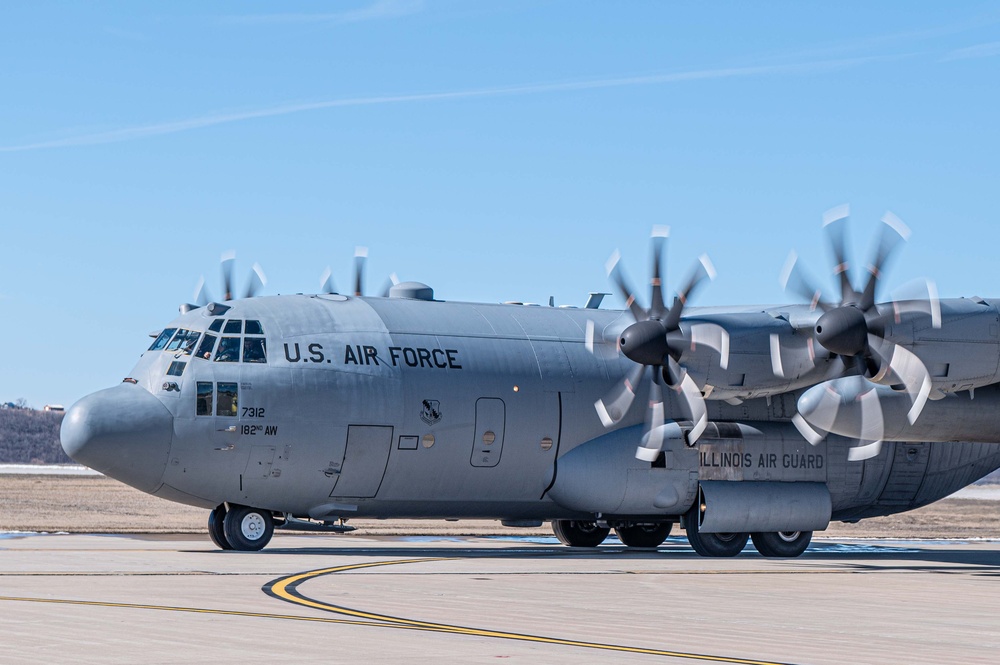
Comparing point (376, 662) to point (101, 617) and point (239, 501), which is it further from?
point (239, 501)

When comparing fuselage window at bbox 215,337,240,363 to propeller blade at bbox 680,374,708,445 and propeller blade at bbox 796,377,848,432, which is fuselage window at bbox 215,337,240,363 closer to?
propeller blade at bbox 680,374,708,445

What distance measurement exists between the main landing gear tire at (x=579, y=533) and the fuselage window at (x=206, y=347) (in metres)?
11.5

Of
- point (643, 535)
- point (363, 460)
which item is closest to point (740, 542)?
point (643, 535)

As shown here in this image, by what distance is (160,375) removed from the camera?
101 ft

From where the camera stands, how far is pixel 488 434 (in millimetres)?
32406

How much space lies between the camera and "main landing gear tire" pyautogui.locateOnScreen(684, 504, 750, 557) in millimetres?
33812

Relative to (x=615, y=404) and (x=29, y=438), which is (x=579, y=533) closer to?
(x=615, y=404)

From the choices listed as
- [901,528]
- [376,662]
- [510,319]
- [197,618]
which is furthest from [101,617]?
[901,528]

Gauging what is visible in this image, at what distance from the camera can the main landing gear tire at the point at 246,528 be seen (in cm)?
3123

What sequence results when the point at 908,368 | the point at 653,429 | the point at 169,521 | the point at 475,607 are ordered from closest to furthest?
the point at 475,607, the point at 908,368, the point at 653,429, the point at 169,521

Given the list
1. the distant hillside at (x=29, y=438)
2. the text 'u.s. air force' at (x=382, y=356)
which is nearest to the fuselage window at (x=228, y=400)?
the text 'u.s. air force' at (x=382, y=356)

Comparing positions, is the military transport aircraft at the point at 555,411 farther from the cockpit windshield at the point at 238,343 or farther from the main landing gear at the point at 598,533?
the main landing gear at the point at 598,533

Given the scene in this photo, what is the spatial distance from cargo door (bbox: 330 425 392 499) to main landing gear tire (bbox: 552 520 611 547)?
787cm

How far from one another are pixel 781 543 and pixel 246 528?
13.1 meters
